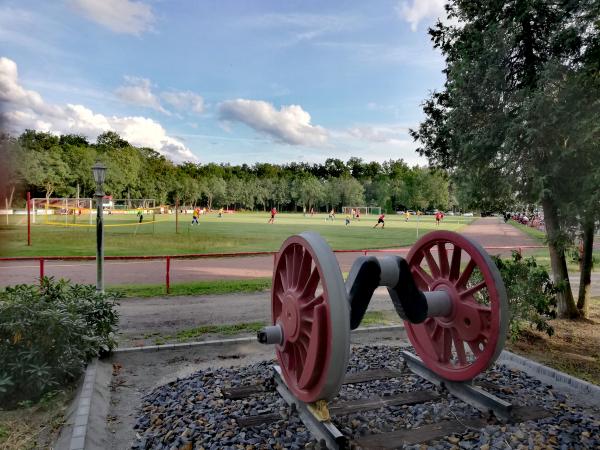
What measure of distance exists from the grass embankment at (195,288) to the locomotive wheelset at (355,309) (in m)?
7.36

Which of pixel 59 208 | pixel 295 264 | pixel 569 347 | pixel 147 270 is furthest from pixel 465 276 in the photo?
pixel 59 208

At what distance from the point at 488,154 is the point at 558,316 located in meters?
3.92

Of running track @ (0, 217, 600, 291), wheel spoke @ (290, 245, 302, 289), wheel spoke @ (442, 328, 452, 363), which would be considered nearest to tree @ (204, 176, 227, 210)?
running track @ (0, 217, 600, 291)

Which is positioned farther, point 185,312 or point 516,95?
point 185,312

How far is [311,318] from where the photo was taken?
4.70 meters

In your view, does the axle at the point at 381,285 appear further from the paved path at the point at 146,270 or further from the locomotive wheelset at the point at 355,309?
the paved path at the point at 146,270

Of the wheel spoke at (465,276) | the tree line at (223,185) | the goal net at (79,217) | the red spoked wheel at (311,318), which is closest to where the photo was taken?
the red spoked wheel at (311,318)

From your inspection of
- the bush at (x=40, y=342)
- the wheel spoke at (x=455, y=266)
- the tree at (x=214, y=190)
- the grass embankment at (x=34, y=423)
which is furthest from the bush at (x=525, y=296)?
the tree at (x=214, y=190)

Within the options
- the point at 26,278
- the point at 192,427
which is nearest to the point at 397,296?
the point at 192,427

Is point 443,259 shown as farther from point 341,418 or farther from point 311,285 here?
point 341,418

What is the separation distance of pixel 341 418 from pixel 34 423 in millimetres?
3433

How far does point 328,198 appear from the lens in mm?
103625

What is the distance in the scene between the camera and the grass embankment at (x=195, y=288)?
40.7ft

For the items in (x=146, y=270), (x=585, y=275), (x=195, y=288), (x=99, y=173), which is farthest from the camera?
(x=146, y=270)
